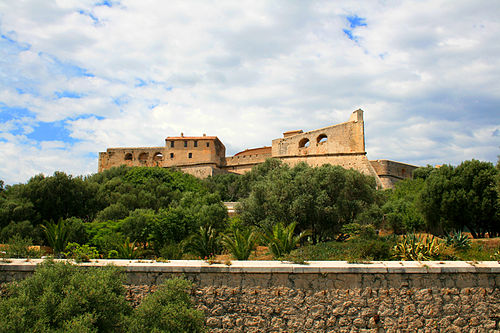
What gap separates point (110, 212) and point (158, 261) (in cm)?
1362

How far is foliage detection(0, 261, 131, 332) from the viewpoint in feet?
14.5

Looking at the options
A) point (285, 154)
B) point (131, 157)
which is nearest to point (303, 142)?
point (285, 154)

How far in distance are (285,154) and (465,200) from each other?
19.4 m

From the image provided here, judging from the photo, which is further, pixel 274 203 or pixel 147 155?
pixel 147 155

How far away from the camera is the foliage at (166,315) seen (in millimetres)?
4852

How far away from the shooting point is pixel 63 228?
1163 cm

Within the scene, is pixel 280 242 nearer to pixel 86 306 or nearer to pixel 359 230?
pixel 359 230

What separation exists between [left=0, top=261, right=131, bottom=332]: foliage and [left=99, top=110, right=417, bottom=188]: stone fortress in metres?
25.4

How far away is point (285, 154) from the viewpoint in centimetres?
3425

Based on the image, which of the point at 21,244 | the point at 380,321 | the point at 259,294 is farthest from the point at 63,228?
the point at 380,321

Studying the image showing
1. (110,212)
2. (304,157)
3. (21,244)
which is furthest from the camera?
(304,157)

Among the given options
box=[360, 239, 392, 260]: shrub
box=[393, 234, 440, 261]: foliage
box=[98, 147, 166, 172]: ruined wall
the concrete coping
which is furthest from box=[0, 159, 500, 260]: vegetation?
box=[98, 147, 166, 172]: ruined wall

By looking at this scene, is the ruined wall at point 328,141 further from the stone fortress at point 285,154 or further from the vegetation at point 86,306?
the vegetation at point 86,306

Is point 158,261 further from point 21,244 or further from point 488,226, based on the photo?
point 488,226
